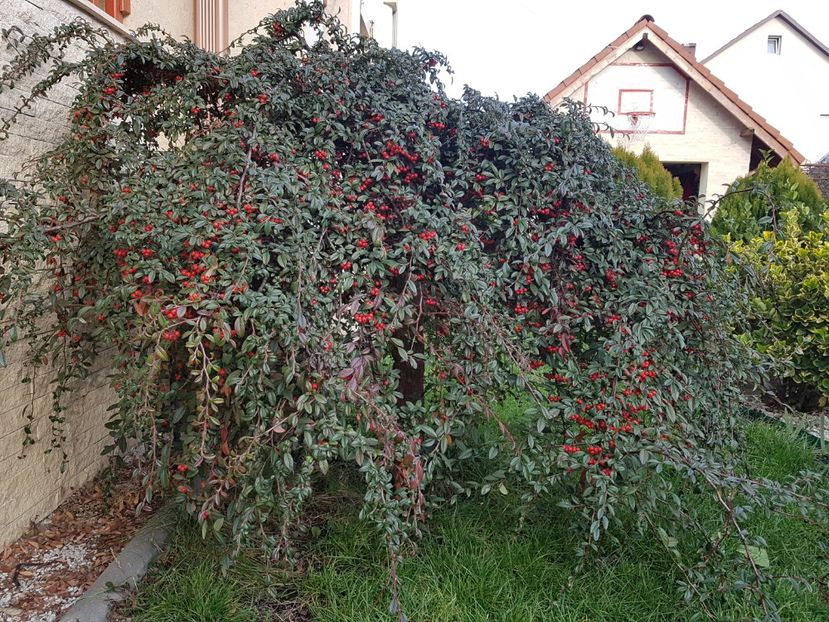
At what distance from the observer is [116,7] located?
3.45 m

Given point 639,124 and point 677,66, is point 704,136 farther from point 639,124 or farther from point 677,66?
point 677,66

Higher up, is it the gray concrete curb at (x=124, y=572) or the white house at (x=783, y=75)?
the white house at (x=783, y=75)

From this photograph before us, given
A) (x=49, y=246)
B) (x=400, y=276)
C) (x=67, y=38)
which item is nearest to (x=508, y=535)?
(x=400, y=276)

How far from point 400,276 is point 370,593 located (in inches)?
44.6

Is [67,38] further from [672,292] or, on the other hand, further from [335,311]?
[672,292]

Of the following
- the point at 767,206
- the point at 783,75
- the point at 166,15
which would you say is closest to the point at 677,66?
the point at 767,206

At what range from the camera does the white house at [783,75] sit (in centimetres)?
2256

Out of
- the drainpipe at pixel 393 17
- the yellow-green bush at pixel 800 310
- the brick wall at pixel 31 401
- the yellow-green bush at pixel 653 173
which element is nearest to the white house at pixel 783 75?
the drainpipe at pixel 393 17

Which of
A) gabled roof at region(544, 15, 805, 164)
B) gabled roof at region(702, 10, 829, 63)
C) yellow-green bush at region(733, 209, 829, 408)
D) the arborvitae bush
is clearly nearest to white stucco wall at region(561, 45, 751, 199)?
gabled roof at region(544, 15, 805, 164)

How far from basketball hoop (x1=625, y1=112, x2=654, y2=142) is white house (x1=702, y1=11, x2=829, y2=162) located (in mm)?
13309

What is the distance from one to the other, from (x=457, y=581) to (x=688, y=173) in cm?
1258

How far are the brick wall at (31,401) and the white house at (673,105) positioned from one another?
31.5ft

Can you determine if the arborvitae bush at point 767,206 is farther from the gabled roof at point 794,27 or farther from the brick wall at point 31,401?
the gabled roof at point 794,27

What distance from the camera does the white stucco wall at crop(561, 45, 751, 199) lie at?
11352mm
